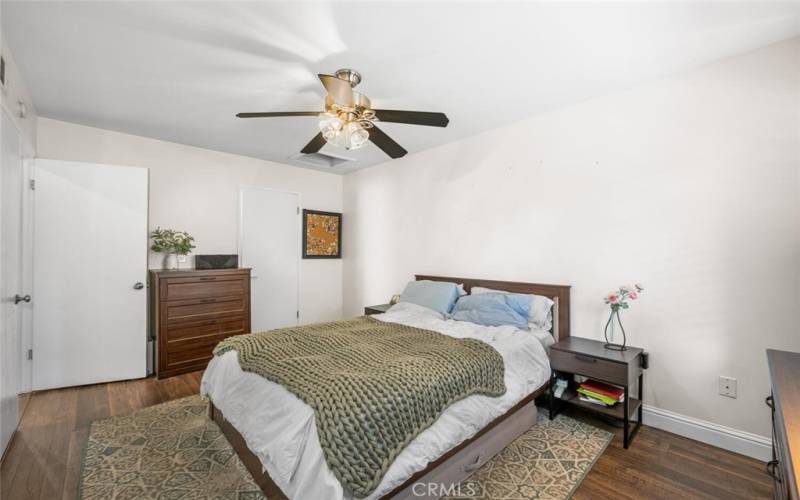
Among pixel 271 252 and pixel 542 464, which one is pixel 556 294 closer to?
pixel 542 464

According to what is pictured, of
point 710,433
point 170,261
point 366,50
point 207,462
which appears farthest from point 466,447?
point 170,261

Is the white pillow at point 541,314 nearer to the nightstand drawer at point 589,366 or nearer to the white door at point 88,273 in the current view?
the nightstand drawer at point 589,366

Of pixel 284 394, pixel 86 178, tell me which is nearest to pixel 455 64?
pixel 284 394

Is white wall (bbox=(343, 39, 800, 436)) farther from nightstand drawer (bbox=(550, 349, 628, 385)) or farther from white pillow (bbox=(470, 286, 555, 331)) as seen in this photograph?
nightstand drawer (bbox=(550, 349, 628, 385))

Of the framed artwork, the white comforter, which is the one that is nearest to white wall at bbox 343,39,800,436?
the white comforter

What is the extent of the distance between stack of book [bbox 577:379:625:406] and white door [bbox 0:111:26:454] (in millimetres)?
3704

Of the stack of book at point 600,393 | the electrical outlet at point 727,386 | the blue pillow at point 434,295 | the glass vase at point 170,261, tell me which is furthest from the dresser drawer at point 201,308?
the electrical outlet at point 727,386

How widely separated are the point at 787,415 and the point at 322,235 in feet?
15.3

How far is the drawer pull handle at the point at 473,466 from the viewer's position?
185cm

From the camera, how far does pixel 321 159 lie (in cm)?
450

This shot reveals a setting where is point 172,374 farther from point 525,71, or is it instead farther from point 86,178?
point 525,71

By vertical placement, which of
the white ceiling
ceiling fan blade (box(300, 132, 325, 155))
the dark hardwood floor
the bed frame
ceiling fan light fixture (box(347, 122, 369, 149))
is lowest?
the dark hardwood floor

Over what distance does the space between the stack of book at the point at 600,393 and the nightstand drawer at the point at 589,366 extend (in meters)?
0.19

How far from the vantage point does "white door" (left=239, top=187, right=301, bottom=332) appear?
4.33 meters
